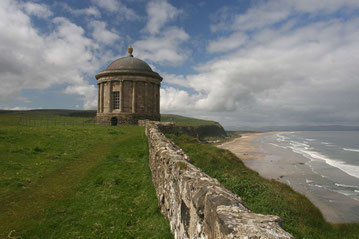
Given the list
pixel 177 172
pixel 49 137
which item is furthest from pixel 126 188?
pixel 49 137

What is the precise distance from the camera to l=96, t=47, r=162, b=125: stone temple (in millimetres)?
32094

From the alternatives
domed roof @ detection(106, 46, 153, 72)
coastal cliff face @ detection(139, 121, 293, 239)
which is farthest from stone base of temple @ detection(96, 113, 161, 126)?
coastal cliff face @ detection(139, 121, 293, 239)

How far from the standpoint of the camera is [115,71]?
32.1 m

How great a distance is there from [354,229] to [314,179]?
16221mm

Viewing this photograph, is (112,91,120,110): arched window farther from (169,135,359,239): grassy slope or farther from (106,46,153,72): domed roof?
(169,135,359,239): grassy slope

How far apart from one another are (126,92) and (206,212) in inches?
1212

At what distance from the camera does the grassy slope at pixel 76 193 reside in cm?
590

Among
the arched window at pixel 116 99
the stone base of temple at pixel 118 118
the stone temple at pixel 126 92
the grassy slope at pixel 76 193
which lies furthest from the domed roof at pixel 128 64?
the grassy slope at pixel 76 193

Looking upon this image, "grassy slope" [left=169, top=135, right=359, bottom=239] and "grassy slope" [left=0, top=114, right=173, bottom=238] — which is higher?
"grassy slope" [left=0, top=114, right=173, bottom=238]

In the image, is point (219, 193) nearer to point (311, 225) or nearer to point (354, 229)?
point (311, 225)

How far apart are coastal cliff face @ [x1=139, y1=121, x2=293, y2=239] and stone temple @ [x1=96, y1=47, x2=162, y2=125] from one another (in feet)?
89.8

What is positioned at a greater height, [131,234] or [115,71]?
[115,71]

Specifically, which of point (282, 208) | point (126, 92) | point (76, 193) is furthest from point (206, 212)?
point (126, 92)

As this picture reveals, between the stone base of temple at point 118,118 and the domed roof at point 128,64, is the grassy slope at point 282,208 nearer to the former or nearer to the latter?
the stone base of temple at point 118,118
